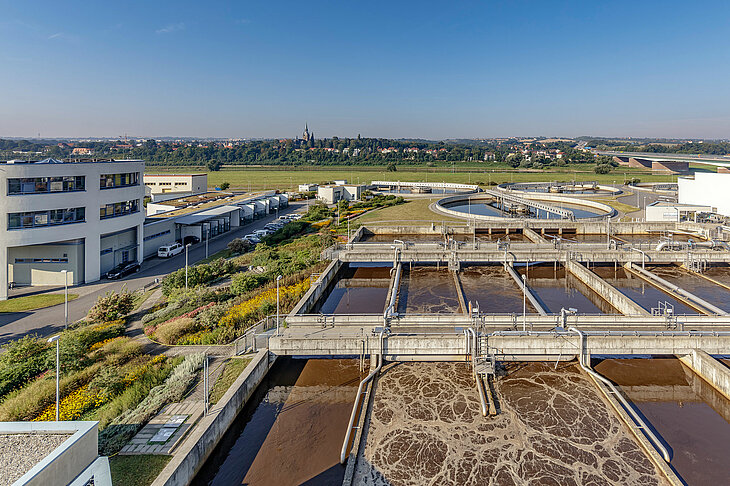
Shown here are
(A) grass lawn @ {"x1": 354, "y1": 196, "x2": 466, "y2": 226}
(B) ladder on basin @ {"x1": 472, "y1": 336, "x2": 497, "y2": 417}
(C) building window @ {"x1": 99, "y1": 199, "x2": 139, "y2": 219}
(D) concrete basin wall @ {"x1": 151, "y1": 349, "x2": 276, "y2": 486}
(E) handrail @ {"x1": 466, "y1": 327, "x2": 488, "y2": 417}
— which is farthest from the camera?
(A) grass lawn @ {"x1": 354, "y1": 196, "x2": 466, "y2": 226}

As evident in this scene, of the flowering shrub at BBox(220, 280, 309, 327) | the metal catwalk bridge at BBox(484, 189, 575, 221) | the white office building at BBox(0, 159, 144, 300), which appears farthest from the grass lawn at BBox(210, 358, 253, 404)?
the metal catwalk bridge at BBox(484, 189, 575, 221)

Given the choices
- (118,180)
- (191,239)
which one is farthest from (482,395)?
(191,239)

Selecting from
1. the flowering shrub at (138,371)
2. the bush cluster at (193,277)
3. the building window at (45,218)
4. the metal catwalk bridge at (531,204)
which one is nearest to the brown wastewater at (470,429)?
the flowering shrub at (138,371)

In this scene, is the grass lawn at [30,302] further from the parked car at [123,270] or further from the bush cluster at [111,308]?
the bush cluster at [111,308]

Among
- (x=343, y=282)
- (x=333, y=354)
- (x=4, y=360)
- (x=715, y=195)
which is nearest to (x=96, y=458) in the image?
(x=333, y=354)

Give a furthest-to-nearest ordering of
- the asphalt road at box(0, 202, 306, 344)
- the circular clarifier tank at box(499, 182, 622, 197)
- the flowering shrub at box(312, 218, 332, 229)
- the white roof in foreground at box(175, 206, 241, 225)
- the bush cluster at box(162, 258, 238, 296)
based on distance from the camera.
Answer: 1. the circular clarifier tank at box(499, 182, 622, 197)
2. the flowering shrub at box(312, 218, 332, 229)
3. the white roof in foreground at box(175, 206, 241, 225)
4. the bush cluster at box(162, 258, 238, 296)
5. the asphalt road at box(0, 202, 306, 344)

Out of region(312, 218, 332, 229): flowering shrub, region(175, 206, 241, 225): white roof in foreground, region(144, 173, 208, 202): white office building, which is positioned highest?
region(144, 173, 208, 202): white office building

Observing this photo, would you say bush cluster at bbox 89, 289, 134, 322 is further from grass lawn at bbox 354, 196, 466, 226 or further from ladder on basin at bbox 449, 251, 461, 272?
grass lawn at bbox 354, 196, 466, 226

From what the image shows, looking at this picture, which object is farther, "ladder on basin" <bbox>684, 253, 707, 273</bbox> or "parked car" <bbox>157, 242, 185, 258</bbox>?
"parked car" <bbox>157, 242, 185, 258</bbox>
